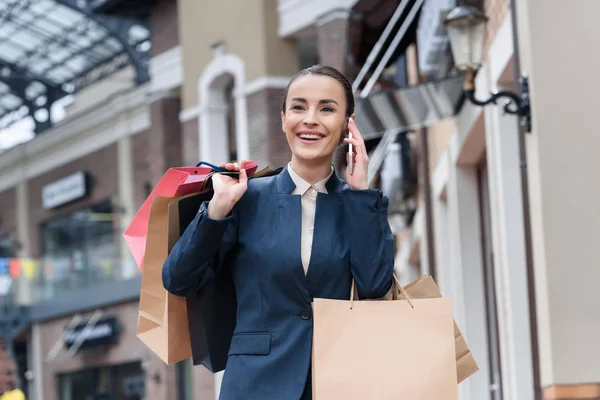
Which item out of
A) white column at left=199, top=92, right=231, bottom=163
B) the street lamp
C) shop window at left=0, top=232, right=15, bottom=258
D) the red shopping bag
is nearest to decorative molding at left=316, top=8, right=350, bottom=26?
white column at left=199, top=92, right=231, bottom=163

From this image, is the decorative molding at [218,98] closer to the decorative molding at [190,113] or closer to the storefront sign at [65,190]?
the decorative molding at [190,113]

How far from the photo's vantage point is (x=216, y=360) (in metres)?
3.24

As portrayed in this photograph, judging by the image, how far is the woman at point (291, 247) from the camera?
304 centimetres

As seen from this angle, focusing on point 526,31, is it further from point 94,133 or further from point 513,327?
point 94,133

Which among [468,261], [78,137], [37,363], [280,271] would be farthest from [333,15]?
[280,271]

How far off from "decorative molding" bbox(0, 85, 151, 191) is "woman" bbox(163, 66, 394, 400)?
25.4 m

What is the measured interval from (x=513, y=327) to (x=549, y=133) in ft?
6.33

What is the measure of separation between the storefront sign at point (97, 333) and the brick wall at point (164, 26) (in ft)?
24.2

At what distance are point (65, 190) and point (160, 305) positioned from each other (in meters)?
31.0

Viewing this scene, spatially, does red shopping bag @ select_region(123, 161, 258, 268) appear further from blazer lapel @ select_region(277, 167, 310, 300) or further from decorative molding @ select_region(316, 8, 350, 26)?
decorative molding @ select_region(316, 8, 350, 26)

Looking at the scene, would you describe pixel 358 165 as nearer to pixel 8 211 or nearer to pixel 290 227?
pixel 290 227

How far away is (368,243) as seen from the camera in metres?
3.06

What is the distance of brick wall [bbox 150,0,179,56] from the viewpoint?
26.4m

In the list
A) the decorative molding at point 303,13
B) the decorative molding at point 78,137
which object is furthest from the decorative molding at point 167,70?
the decorative molding at point 303,13
